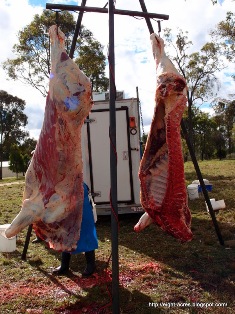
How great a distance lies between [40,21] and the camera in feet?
62.0

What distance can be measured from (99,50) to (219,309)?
16418mm

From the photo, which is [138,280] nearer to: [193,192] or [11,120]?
[193,192]

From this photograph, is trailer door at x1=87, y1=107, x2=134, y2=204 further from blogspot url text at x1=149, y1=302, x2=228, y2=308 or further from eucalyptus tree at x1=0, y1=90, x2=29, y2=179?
eucalyptus tree at x1=0, y1=90, x2=29, y2=179

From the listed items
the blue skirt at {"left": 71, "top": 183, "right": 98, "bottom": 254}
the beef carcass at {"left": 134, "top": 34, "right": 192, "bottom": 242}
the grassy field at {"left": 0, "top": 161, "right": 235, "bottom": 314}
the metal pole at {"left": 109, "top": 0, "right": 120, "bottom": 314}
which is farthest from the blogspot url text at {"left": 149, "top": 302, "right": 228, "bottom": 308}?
the blue skirt at {"left": 71, "top": 183, "right": 98, "bottom": 254}

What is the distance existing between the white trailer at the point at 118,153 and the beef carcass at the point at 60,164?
15.1ft

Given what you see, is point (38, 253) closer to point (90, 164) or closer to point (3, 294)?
point (3, 294)

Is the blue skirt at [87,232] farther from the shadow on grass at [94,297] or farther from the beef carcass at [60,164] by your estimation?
the beef carcass at [60,164]

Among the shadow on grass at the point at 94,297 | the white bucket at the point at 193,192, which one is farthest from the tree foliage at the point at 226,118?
the shadow on grass at the point at 94,297

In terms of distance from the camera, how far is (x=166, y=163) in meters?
3.62

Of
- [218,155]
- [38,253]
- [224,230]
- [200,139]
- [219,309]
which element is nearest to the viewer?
[219,309]

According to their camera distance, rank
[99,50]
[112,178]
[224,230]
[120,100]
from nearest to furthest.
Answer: [112,178] < [224,230] < [120,100] < [99,50]

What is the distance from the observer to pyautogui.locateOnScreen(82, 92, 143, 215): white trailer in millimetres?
8180

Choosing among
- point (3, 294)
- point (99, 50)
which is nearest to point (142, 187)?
point (3, 294)

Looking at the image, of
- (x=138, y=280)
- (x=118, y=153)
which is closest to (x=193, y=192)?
(x=118, y=153)
